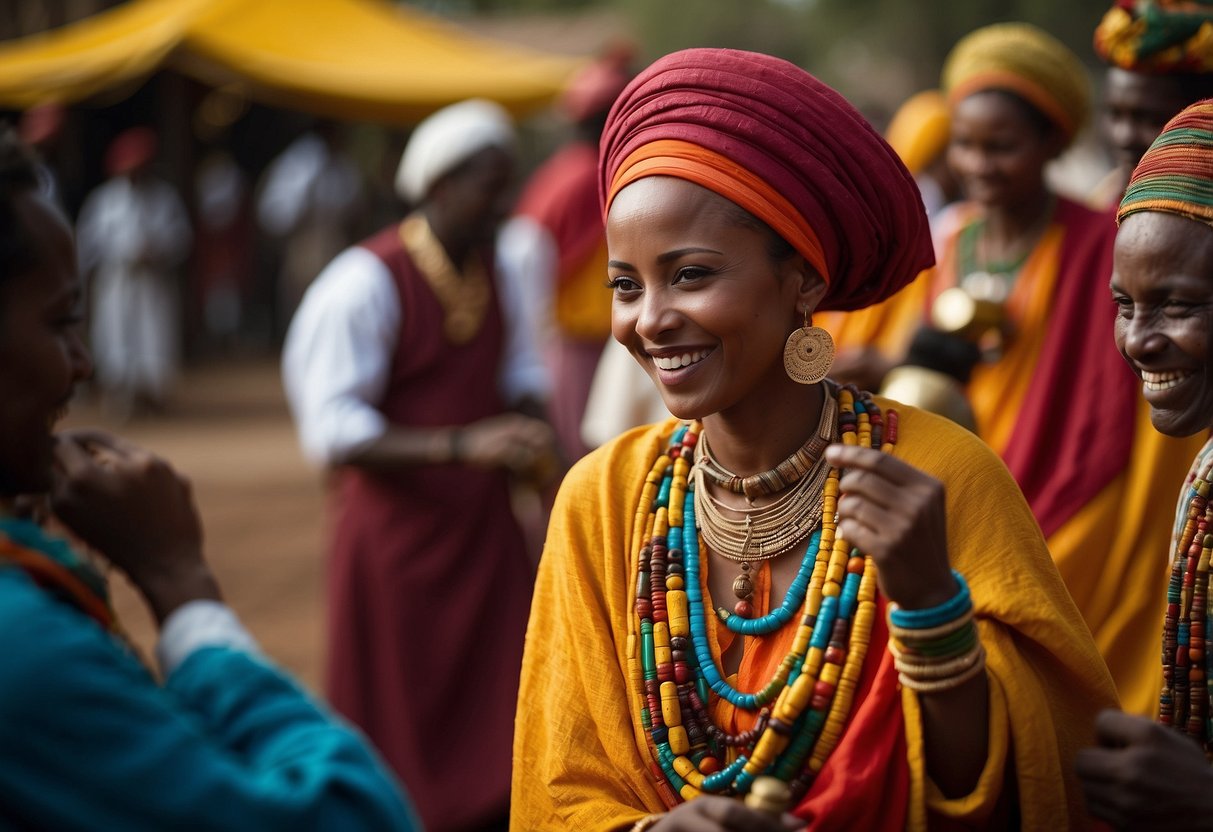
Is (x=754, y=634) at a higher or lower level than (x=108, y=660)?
higher

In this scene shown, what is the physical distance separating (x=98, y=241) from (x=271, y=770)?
16.4m

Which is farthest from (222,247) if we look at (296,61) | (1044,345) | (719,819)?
(719,819)

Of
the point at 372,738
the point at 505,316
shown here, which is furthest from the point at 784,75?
the point at 372,738

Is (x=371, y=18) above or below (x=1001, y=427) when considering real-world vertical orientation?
above

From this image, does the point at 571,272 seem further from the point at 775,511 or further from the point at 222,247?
the point at 222,247

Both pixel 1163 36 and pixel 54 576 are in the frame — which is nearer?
pixel 54 576

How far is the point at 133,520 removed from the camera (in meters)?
2.30

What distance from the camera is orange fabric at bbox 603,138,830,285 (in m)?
2.59

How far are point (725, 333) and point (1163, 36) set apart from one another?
1.88 meters

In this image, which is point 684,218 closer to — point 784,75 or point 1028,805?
point 784,75

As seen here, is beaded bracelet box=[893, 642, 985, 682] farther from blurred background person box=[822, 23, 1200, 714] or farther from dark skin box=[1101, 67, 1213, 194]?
dark skin box=[1101, 67, 1213, 194]

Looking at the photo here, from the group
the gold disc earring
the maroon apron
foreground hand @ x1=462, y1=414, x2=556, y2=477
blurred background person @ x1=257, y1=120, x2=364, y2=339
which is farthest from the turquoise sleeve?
blurred background person @ x1=257, y1=120, x2=364, y2=339

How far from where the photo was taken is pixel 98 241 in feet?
56.4

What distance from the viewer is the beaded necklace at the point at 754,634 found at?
2.50m
